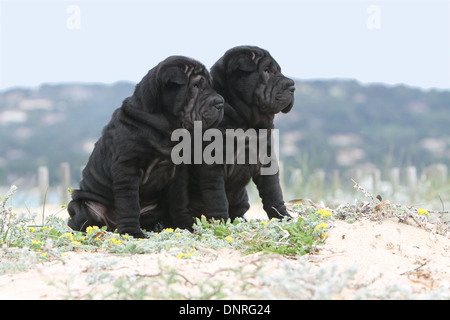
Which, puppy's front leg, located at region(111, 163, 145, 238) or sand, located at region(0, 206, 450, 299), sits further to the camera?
puppy's front leg, located at region(111, 163, 145, 238)

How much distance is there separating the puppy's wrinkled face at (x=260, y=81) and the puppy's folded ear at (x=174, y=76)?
19.4 inches

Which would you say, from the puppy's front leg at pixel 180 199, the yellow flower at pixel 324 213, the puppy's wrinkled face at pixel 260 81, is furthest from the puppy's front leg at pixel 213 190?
the yellow flower at pixel 324 213

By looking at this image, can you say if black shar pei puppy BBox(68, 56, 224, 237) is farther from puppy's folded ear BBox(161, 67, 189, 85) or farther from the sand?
the sand

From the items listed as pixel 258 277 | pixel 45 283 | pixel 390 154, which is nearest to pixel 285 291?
pixel 258 277

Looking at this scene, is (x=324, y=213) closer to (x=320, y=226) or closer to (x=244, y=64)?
(x=320, y=226)

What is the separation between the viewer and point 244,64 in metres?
4.82

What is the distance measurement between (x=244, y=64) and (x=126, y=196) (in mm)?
1426

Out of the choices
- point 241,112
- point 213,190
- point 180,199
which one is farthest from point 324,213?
point 180,199

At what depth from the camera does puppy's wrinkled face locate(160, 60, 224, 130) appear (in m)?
4.53

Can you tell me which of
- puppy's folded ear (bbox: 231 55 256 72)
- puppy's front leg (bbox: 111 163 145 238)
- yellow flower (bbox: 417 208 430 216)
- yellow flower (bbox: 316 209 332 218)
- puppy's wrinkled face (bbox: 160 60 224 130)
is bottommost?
yellow flower (bbox: 417 208 430 216)

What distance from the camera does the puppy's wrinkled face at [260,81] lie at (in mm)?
4797

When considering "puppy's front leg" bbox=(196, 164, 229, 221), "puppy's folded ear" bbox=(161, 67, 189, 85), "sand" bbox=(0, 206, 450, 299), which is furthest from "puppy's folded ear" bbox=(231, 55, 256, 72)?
"sand" bbox=(0, 206, 450, 299)

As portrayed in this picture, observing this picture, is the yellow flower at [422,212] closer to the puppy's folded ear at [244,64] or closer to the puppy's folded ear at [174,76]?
the puppy's folded ear at [244,64]
